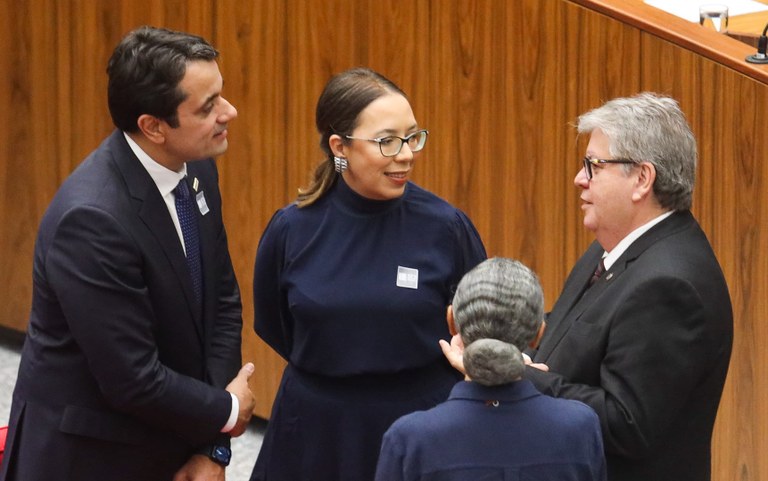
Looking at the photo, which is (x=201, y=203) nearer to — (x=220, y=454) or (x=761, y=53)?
(x=220, y=454)

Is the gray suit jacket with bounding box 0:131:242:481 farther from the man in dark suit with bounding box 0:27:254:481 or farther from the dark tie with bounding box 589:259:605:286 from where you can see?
the dark tie with bounding box 589:259:605:286

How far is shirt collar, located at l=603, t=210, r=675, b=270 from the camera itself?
2.56m

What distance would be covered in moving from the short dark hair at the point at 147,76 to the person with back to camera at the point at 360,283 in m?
0.46

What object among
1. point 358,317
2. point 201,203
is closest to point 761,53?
point 358,317

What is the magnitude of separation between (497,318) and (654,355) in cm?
46

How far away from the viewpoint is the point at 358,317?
112 inches

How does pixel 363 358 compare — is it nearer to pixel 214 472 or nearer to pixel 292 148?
pixel 214 472

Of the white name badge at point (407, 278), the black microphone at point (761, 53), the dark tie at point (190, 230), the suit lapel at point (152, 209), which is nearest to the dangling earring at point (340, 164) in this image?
the white name badge at point (407, 278)

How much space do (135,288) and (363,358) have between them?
1.97 ft

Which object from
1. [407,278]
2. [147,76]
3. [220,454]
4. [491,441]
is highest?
[147,76]

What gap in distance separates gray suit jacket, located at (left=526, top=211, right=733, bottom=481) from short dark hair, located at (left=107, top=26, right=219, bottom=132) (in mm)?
910

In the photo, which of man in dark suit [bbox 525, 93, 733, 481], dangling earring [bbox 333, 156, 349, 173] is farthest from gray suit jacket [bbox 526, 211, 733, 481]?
dangling earring [bbox 333, 156, 349, 173]

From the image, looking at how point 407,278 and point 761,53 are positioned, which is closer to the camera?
point 407,278

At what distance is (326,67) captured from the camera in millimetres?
4066
